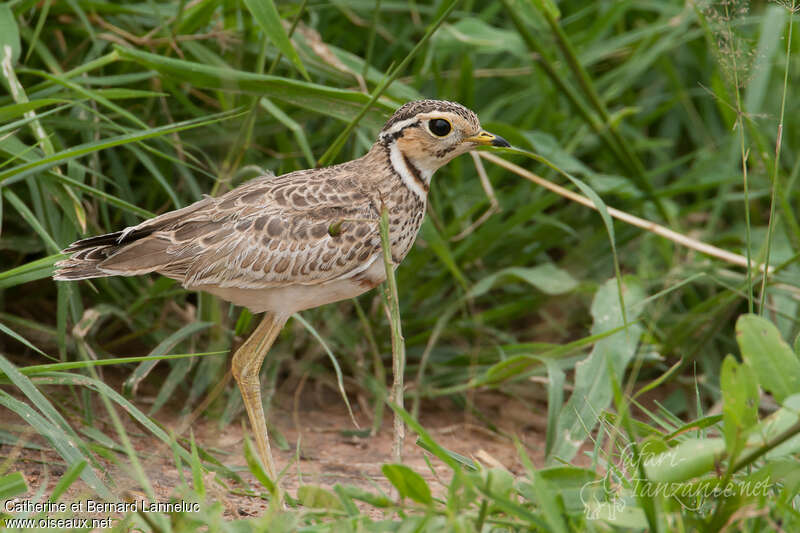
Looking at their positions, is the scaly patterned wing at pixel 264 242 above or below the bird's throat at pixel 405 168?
below

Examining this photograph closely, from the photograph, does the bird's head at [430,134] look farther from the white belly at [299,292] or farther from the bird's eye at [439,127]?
the white belly at [299,292]

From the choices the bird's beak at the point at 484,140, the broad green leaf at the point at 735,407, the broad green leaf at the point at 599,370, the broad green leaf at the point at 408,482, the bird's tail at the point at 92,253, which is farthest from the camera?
the broad green leaf at the point at 599,370

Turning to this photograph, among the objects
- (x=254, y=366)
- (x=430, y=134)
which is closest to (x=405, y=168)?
(x=430, y=134)

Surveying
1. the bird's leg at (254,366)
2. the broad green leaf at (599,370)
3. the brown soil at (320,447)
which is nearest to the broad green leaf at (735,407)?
the brown soil at (320,447)

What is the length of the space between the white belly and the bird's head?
363 millimetres

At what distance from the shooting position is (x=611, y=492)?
2.14m

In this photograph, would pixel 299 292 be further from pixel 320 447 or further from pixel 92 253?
pixel 320 447

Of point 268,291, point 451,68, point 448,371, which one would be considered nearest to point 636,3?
point 451,68

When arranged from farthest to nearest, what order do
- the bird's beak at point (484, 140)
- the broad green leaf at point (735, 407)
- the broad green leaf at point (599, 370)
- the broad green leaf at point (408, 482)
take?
the broad green leaf at point (599, 370) < the bird's beak at point (484, 140) < the broad green leaf at point (408, 482) < the broad green leaf at point (735, 407)

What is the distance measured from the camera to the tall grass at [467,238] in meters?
2.09

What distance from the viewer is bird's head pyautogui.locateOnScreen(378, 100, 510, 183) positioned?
2826 millimetres

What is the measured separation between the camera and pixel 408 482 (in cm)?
207

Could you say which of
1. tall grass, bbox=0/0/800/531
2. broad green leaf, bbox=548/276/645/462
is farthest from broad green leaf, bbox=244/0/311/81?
broad green leaf, bbox=548/276/645/462

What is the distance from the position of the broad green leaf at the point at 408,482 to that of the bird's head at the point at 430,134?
1.13 metres
